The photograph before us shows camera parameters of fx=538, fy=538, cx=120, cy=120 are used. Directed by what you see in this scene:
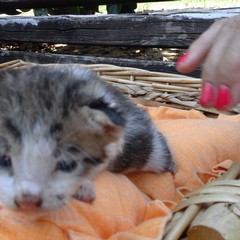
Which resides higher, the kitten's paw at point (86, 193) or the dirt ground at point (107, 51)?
the kitten's paw at point (86, 193)

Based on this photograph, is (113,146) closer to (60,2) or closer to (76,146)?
(76,146)

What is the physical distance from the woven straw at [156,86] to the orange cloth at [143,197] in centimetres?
27

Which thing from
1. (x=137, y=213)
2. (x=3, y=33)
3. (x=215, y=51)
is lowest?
(x=137, y=213)

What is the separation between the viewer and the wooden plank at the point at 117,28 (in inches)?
112

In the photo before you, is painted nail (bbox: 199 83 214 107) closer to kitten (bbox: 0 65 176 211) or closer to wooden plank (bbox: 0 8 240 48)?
kitten (bbox: 0 65 176 211)

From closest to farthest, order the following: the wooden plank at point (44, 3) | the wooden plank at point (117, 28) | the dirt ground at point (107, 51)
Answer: the wooden plank at point (117, 28) < the wooden plank at point (44, 3) < the dirt ground at point (107, 51)

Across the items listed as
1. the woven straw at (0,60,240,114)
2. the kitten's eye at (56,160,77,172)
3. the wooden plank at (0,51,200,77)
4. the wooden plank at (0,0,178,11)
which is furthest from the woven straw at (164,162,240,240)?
the wooden plank at (0,0,178,11)

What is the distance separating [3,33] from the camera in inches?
141

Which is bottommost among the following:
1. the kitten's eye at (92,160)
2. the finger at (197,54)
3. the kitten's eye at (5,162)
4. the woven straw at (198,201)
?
the woven straw at (198,201)

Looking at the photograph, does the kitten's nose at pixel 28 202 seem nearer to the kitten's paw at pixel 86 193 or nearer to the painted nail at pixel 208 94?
the kitten's paw at pixel 86 193

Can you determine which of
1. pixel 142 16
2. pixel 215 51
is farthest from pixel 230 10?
pixel 215 51

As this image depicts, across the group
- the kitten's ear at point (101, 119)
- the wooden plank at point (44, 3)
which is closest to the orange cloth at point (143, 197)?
the kitten's ear at point (101, 119)

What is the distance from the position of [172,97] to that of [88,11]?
253 cm

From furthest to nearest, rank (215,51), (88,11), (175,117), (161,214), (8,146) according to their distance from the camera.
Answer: (88,11), (175,117), (161,214), (215,51), (8,146)
